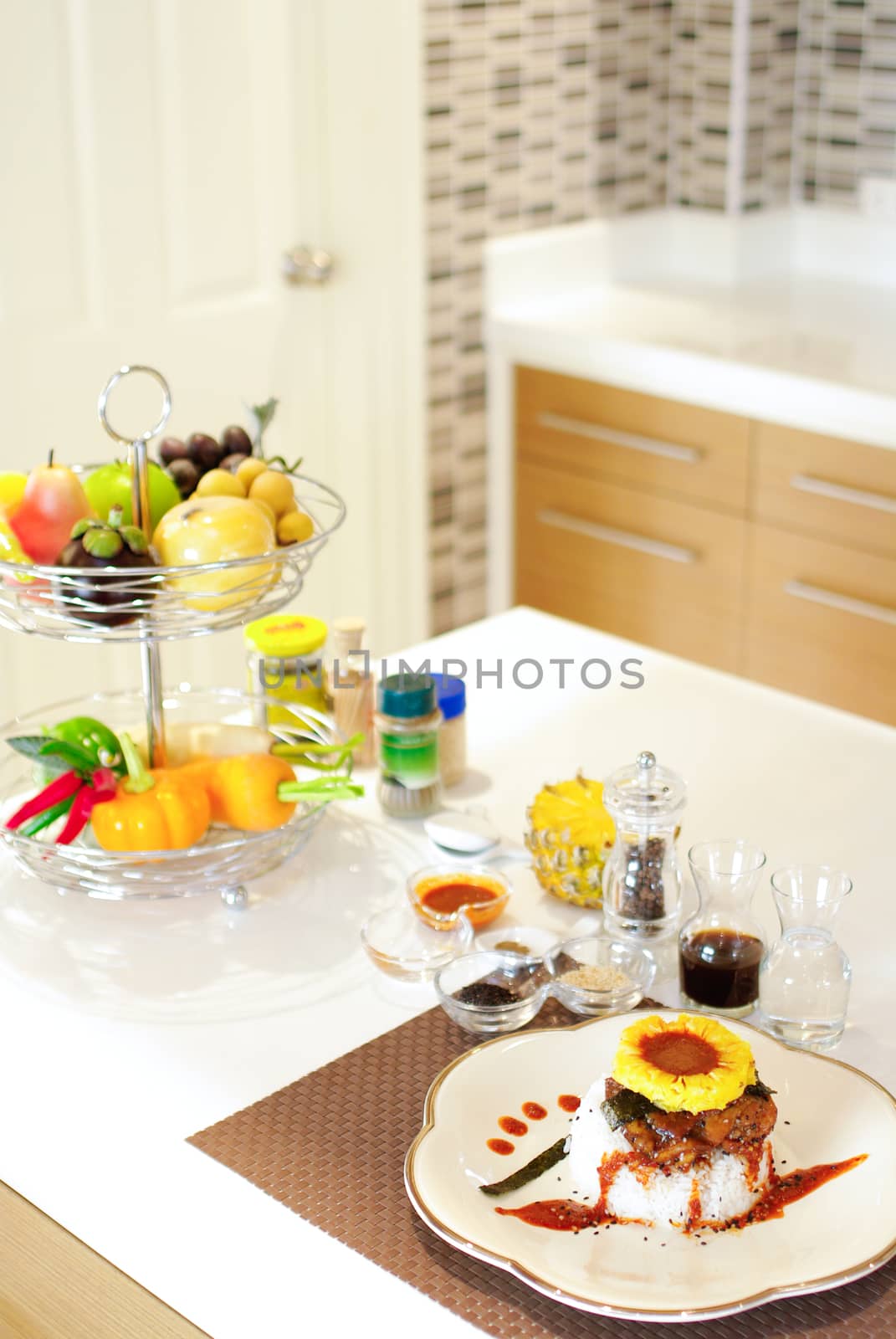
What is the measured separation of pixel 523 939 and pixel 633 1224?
0.32 metres

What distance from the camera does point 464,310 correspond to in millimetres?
2980

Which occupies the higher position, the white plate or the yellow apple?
the yellow apple

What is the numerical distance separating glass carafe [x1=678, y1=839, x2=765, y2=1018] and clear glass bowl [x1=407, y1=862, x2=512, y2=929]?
176 millimetres

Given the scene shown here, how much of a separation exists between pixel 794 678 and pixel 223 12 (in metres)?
1.48

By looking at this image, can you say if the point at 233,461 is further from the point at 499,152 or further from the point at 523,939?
the point at 499,152

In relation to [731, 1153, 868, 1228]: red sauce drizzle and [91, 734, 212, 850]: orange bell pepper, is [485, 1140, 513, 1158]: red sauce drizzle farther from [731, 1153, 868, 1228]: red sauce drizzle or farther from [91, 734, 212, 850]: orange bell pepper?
[91, 734, 212, 850]: orange bell pepper

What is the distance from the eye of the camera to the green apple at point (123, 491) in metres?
1.32

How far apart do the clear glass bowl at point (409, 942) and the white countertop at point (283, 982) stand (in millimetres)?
18

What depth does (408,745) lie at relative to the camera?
142 centimetres

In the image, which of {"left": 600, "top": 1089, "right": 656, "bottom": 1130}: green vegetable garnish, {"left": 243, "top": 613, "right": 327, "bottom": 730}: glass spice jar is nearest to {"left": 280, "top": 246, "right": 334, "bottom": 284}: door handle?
{"left": 243, "top": 613, "right": 327, "bottom": 730}: glass spice jar

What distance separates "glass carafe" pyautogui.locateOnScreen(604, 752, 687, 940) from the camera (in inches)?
47.0

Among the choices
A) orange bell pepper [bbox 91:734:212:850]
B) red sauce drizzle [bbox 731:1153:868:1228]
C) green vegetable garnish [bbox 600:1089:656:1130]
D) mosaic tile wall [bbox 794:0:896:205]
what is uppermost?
mosaic tile wall [bbox 794:0:896:205]

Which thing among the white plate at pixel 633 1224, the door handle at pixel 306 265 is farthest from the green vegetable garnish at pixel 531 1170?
the door handle at pixel 306 265

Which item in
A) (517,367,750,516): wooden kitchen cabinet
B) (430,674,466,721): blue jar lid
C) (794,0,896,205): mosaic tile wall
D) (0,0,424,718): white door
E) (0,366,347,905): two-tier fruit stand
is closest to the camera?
(0,366,347,905): two-tier fruit stand
